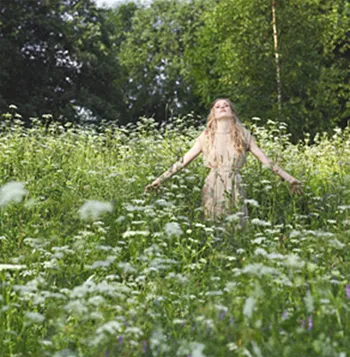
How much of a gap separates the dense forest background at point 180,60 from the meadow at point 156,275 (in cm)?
448

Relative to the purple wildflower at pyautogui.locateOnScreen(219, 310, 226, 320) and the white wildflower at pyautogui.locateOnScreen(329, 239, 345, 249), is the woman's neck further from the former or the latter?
the purple wildflower at pyautogui.locateOnScreen(219, 310, 226, 320)

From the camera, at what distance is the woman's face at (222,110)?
6.57 metres

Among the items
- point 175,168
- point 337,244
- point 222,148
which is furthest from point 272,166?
point 337,244

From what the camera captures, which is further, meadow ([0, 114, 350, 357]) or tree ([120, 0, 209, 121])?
tree ([120, 0, 209, 121])

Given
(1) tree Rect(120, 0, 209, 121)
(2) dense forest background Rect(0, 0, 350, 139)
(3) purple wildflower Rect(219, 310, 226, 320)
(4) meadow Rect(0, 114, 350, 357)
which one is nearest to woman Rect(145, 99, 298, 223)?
(4) meadow Rect(0, 114, 350, 357)

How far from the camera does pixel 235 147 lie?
21.4 ft

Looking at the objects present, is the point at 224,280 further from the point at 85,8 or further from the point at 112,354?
the point at 85,8

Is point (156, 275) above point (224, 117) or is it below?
below

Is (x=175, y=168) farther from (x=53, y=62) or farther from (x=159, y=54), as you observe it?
(x=159, y=54)

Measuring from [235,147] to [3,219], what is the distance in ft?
7.57

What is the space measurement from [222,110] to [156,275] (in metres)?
3.10

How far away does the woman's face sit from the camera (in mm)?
6573

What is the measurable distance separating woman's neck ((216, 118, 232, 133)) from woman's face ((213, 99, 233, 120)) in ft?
0.13

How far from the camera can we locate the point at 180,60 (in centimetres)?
3850
